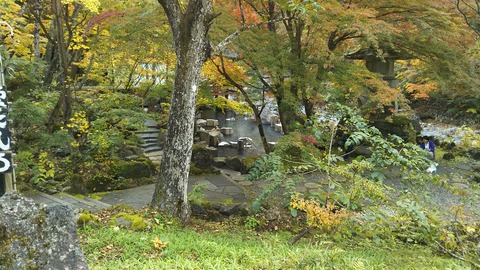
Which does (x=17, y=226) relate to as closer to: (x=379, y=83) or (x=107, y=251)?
(x=107, y=251)

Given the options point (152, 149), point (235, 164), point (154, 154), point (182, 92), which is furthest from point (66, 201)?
point (152, 149)

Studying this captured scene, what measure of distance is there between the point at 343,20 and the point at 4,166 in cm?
689

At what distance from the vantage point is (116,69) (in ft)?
39.2

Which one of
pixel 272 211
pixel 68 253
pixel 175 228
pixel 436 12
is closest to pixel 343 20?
pixel 436 12

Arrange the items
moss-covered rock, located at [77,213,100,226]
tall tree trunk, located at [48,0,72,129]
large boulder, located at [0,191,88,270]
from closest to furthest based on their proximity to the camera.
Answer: large boulder, located at [0,191,88,270] < moss-covered rock, located at [77,213,100,226] < tall tree trunk, located at [48,0,72,129]

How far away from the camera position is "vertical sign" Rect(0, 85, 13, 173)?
393 centimetres

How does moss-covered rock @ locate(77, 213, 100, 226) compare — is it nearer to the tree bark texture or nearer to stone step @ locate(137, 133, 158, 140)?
the tree bark texture

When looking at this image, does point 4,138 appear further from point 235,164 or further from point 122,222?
point 235,164

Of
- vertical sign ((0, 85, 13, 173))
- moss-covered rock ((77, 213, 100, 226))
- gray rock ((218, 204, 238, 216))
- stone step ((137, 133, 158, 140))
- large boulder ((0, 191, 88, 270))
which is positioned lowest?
gray rock ((218, 204, 238, 216))

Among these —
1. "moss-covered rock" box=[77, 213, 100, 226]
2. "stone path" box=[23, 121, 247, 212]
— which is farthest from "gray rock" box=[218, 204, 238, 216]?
"moss-covered rock" box=[77, 213, 100, 226]

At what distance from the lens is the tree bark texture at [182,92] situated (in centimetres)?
589

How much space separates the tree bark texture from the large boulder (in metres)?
3.78

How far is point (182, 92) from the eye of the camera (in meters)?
6.01

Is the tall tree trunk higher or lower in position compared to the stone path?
higher
